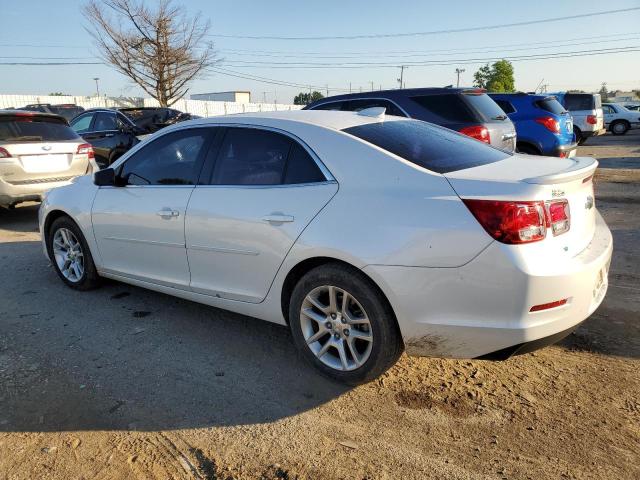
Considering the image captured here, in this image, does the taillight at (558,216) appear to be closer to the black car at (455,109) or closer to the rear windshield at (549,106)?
the black car at (455,109)

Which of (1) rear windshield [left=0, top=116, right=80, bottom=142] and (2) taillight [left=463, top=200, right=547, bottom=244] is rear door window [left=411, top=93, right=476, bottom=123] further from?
(1) rear windshield [left=0, top=116, right=80, bottom=142]

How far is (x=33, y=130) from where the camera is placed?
309 inches

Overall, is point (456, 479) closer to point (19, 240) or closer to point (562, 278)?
point (562, 278)

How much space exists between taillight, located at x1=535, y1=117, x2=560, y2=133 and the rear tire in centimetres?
2115

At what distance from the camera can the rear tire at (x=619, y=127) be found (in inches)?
1075

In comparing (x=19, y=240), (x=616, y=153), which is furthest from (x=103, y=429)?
(x=616, y=153)

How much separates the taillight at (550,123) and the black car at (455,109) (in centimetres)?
252

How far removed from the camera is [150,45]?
3553 centimetres

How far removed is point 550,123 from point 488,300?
828 centimetres

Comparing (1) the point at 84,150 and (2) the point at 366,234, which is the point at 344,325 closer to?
(2) the point at 366,234

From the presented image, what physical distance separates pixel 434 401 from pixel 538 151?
8117 millimetres

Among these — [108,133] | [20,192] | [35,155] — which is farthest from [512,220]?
[108,133]

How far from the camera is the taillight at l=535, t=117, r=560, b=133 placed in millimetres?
9703

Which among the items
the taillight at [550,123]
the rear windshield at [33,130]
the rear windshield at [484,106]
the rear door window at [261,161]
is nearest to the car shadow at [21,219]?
the rear windshield at [33,130]
